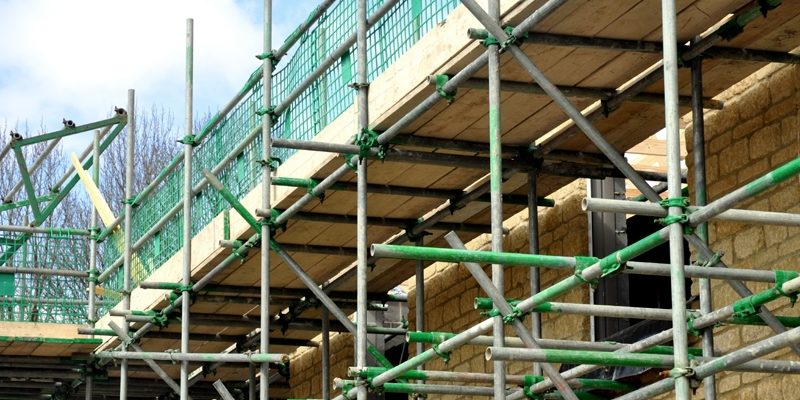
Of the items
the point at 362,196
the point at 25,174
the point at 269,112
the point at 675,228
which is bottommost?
the point at 675,228

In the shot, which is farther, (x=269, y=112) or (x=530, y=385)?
(x=269, y=112)

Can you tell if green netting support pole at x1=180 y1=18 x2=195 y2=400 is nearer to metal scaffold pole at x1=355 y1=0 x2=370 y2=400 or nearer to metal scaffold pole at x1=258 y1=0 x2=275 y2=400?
metal scaffold pole at x1=258 y1=0 x2=275 y2=400

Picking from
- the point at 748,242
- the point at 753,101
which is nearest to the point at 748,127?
the point at 753,101

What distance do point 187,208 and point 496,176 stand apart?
240 inches

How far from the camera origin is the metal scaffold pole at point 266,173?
1311 cm

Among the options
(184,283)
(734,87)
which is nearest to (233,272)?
(184,283)

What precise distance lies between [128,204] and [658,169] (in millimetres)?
5969

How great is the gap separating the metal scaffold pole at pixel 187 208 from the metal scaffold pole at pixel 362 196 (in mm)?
3613

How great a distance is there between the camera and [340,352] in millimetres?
17078

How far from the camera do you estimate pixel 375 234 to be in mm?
13852

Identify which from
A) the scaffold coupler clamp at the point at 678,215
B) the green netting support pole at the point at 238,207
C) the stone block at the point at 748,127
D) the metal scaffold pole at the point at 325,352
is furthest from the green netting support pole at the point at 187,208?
the scaffold coupler clamp at the point at 678,215

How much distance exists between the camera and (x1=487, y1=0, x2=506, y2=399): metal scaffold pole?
9547 mm

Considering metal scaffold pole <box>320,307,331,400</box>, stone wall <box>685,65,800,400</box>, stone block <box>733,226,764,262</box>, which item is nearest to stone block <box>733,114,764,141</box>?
stone wall <box>685,65,800,400</box>

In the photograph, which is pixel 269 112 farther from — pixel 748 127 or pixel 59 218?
pixel 59 218
